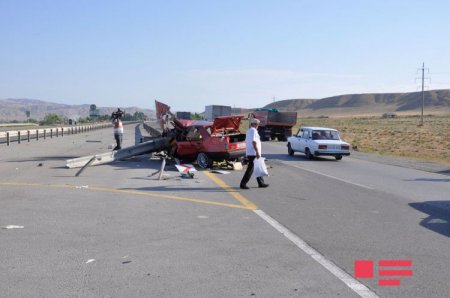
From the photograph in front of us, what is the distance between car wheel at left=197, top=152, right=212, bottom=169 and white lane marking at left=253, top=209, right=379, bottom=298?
9.48 metres

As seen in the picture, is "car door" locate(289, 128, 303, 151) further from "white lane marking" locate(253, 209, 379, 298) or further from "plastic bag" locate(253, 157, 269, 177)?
"white lane marking" locate(253, 209, 379, 298)

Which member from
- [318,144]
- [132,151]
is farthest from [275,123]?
[132,151]

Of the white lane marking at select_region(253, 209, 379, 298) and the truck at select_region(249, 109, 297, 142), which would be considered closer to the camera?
the white lane marking at select_region(253, 209, 379, 298)

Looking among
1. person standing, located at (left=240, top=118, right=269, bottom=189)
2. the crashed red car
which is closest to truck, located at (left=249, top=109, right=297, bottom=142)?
the crashed red car

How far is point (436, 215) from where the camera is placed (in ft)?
33.9

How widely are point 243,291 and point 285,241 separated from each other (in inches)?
91.4

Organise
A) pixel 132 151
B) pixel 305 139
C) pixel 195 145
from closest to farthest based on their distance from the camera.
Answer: pixel 195 145 → pixel 132 151 → pixel 305 139

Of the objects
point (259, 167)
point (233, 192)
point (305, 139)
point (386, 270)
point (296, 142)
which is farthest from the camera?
point (296, 142)

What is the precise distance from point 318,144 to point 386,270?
17.6 m

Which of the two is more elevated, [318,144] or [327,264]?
[318,144]

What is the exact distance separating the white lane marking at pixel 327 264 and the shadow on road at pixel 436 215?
2374mm

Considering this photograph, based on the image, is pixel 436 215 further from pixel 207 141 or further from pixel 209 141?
pixel 207 141

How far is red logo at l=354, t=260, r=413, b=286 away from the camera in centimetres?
596

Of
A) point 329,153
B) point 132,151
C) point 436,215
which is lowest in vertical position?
point 436,215
